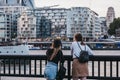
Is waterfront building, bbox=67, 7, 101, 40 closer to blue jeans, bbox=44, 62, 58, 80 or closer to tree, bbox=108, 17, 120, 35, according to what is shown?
tree, bbox=108, 17, 120, 35

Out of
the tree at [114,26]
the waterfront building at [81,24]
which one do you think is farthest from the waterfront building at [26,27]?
the tree at [114,26]

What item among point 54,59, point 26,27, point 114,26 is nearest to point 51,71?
point 54,59

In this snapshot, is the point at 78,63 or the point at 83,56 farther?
the point at 78,63

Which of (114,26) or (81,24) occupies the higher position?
(81,24)

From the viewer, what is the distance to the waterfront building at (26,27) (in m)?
184

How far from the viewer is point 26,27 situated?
614 ft

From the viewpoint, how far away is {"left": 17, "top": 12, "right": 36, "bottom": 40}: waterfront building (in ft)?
603

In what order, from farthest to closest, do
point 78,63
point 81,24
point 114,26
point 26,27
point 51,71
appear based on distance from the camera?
point 81,24, point 26,27, point 114,26, point 78,63, point 51,71

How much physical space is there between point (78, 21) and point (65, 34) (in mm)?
12029

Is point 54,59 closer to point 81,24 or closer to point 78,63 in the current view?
point 78,63

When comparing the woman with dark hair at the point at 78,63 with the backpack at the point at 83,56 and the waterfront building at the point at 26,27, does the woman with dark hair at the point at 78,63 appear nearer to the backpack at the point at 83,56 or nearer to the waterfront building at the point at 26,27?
the backpack at the point at 83,56

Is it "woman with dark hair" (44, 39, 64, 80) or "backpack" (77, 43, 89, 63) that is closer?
"woman with dark hair" (44, 39, 64, 80)

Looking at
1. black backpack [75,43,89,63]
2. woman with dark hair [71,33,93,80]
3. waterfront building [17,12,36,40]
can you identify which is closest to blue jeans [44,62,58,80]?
woman with dark hair [71,33,93,80]

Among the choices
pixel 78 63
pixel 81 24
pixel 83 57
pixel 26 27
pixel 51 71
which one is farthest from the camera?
pixel 81 24
